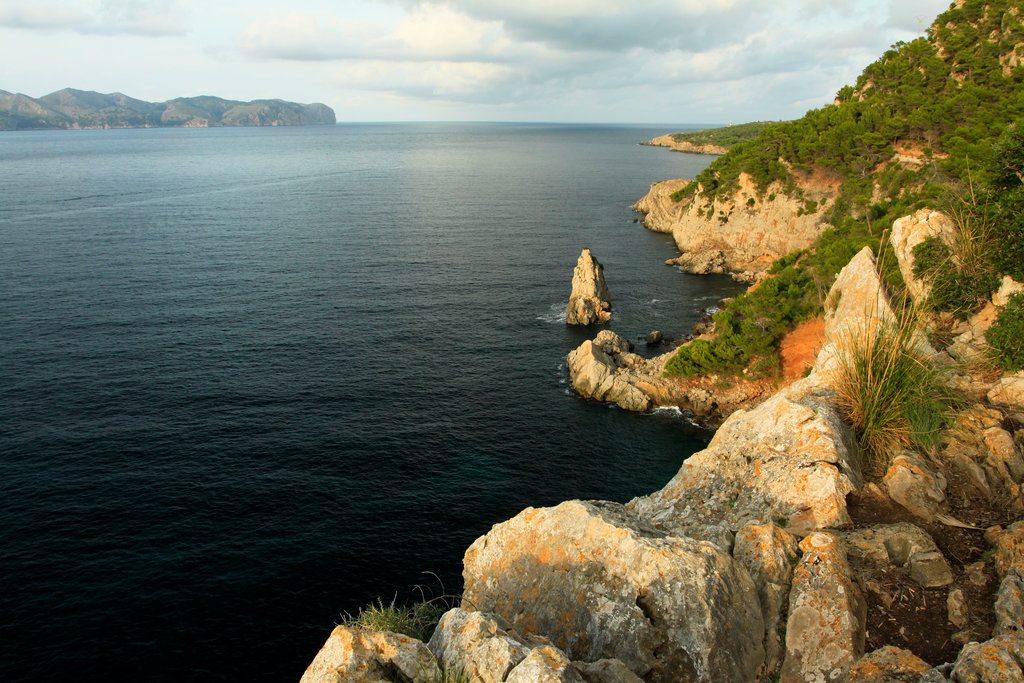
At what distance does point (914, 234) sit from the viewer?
1031 inches

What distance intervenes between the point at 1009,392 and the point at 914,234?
37.9ft

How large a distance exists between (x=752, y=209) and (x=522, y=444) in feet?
241

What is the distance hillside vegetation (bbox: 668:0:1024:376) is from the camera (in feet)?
71.2

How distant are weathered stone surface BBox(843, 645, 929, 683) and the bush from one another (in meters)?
6.35

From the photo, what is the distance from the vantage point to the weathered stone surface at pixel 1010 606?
989 centimetres

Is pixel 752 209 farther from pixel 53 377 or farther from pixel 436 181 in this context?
pixel 436 181

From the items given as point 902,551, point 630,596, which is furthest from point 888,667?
point 630,596

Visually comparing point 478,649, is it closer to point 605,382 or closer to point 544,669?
point 544,669

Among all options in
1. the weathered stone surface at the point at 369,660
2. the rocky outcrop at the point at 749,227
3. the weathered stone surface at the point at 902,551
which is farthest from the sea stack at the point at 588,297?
the weathered stone surface at the point at 369,660

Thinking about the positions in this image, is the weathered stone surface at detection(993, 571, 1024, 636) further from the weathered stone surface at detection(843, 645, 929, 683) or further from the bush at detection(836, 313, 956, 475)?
the bush at detection(836, 313, 956, 475)

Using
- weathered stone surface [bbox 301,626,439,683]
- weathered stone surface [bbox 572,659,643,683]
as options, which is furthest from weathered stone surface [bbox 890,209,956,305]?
weathered stone surface [bbox 301,626,439,683]

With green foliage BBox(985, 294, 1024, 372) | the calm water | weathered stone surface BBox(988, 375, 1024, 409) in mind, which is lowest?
the calm water

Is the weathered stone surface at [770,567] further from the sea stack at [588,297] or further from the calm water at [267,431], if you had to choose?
the sea stack at [588,297]

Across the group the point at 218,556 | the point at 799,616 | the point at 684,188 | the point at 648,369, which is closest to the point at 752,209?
the point at 684,188
